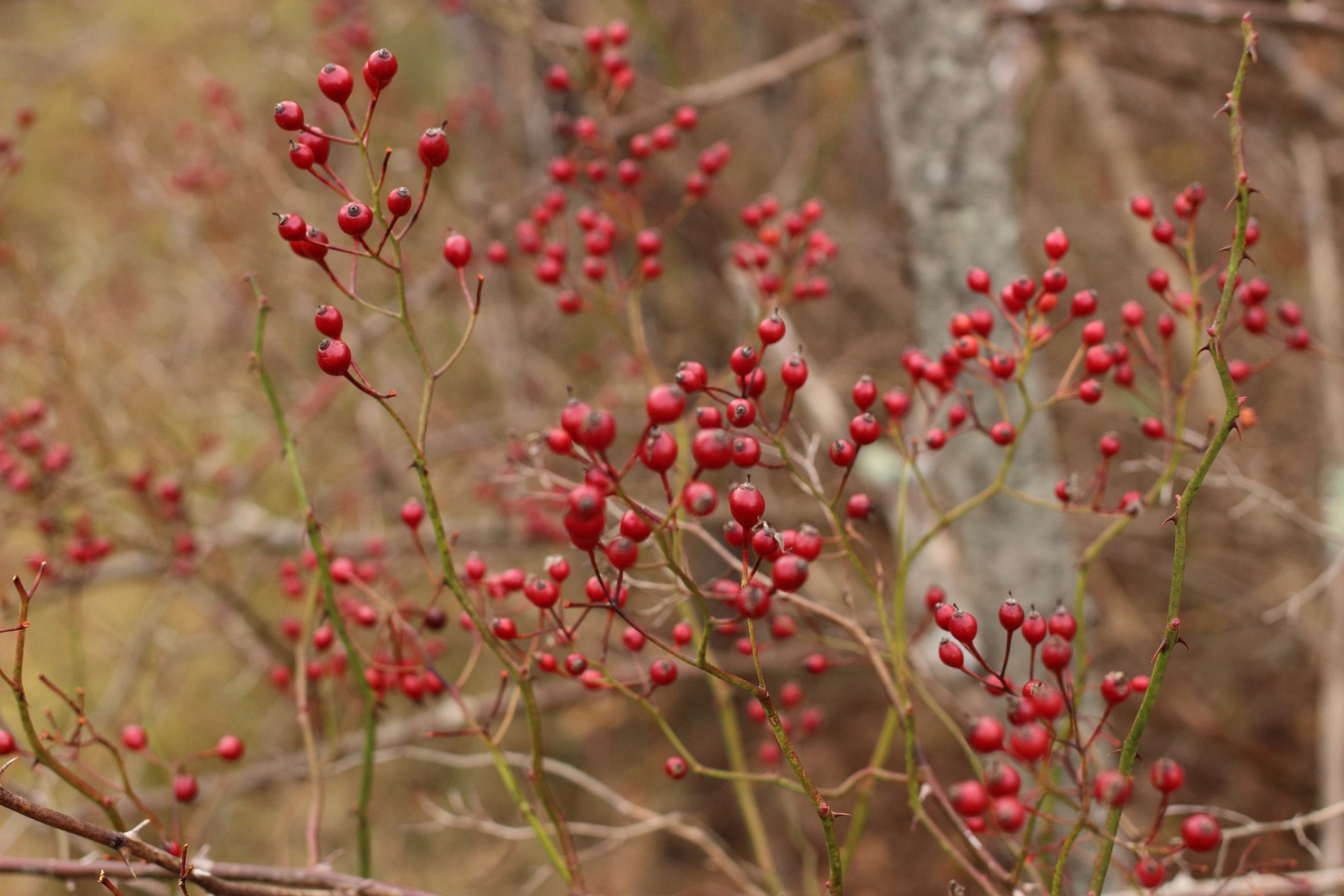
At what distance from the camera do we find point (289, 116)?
1.20 m

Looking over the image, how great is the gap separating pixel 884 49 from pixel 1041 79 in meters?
0.87

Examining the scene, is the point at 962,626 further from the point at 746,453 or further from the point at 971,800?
the point at 746,453

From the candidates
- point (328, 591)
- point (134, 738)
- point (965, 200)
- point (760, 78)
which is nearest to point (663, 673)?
point (328, 591)

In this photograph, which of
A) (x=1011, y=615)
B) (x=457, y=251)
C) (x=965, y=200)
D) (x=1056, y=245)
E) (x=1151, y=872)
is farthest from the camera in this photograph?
(x=965, y=200)

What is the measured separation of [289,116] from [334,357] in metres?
0.36

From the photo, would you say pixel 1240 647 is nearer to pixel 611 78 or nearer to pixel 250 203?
pixel 611 78

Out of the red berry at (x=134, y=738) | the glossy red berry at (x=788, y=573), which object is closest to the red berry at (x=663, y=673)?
the glossy red berry at (x=788, y=573)

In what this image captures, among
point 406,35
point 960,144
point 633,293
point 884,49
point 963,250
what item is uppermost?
point 406,35

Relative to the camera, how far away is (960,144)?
232 centimetres

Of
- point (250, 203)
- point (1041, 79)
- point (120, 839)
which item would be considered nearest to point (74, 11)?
point (250, 203)

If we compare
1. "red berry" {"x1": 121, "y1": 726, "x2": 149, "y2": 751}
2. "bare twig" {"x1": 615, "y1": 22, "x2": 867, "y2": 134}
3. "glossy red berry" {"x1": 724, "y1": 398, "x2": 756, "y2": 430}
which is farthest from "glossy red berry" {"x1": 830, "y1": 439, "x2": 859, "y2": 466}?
"bare twig" {"x1": 615, "y1": 22, "x2": 867, "y2": 134}

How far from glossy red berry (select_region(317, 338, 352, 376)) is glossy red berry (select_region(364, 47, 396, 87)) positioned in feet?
1.19

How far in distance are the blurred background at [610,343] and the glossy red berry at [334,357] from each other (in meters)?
0.97

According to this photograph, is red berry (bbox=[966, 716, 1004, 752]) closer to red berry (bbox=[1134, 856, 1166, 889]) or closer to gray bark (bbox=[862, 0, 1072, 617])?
red berry (bbox=[1134, 856, 1166, 889])
